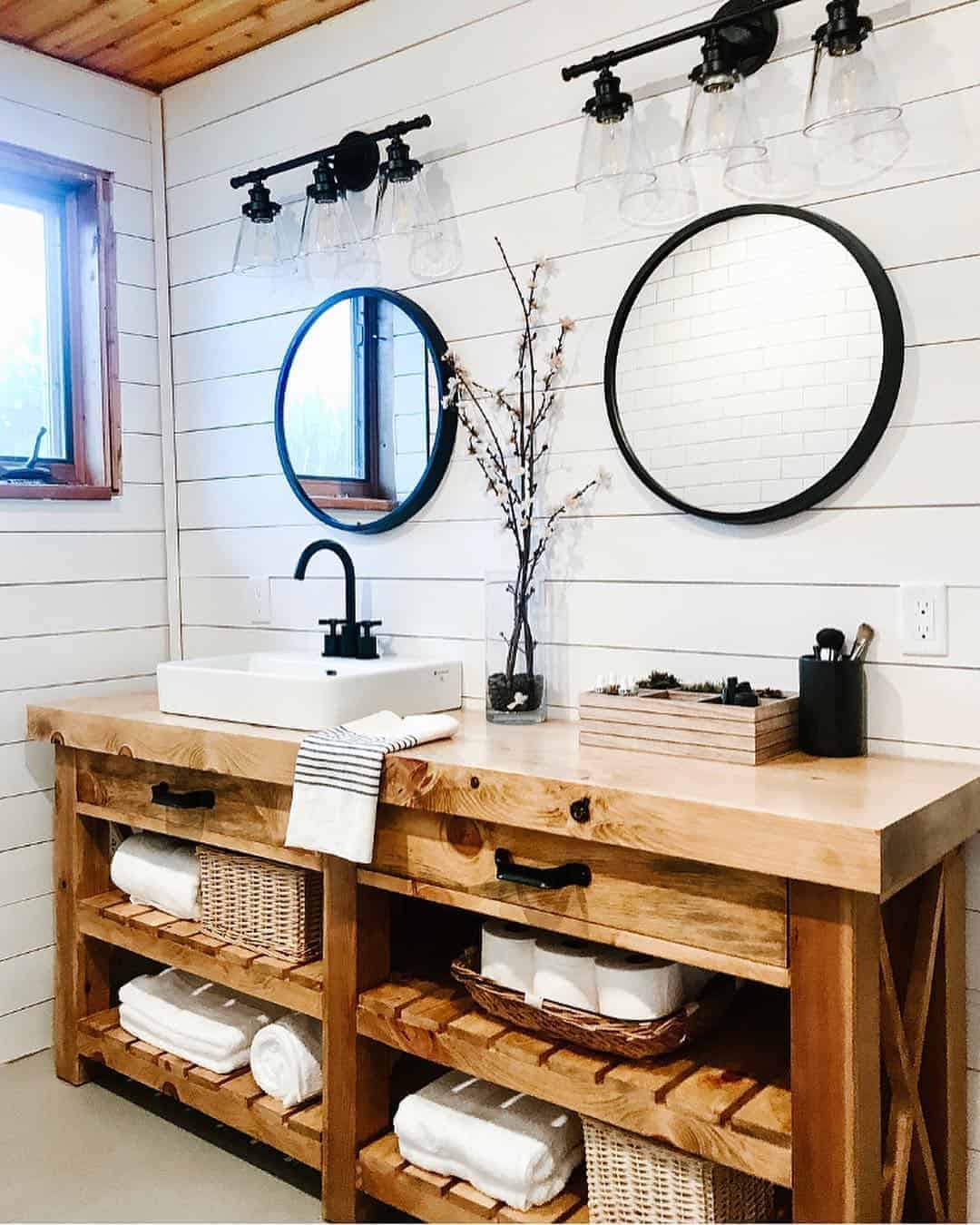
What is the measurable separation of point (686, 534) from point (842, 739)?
49 centimetres

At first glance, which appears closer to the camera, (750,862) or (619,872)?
(750,862)

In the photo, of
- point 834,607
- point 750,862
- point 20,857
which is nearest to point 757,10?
point 834,607

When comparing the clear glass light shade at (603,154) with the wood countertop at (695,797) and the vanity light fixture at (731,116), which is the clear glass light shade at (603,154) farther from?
the wood countertop at (695,797)

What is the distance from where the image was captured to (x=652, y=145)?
6.87ft

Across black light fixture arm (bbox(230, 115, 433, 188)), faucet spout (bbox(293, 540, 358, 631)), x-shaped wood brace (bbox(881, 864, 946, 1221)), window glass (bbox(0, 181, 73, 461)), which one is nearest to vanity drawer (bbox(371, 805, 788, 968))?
x-shaped wood brace (bbox(881, 864, 946, 1221))

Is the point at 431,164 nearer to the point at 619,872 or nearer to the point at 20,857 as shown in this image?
the point at 619,872

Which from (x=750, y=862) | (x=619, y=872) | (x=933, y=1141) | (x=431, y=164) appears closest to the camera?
(x=750, y=862)

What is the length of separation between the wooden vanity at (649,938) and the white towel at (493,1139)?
0.11 ft

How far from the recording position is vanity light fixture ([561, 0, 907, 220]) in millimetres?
1757

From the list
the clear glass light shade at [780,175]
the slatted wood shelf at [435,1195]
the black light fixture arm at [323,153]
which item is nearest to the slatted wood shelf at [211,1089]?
the slatted wood shelf at [435,1195]

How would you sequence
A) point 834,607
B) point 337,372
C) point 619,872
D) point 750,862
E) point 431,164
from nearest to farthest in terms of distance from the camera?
1. point 750,862
2. point 619,872
3. point 834,607
4. point 431,164
5. point 337,372

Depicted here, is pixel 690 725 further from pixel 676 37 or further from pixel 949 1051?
pixel 676 37

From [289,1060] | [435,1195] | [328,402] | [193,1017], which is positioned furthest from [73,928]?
[328,402]

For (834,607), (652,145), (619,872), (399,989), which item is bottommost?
(399,989)
